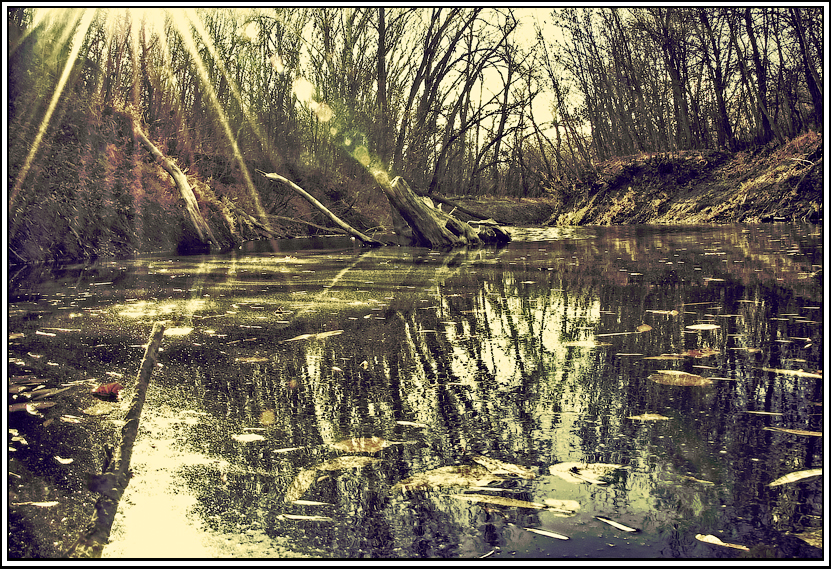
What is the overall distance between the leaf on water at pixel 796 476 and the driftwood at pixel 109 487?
199 cm

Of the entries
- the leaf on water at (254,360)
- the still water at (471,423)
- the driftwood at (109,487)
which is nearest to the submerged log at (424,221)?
the still water at (471,423)

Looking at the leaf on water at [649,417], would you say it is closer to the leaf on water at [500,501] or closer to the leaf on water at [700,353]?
the leaf on water at [500,501]

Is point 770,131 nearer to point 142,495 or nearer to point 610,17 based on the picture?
point 610,17

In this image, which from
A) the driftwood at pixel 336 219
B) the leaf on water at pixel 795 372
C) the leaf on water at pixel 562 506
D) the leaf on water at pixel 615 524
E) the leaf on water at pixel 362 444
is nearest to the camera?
the leaf on water at pixel 615 524

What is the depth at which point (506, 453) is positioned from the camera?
2709 mm

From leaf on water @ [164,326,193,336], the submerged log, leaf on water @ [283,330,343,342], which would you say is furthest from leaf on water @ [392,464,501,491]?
the submerged log

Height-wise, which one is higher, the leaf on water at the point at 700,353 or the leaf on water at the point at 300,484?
the leaf on water at the point at 700,353

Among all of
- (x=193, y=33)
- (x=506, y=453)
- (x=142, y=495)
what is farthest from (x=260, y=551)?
(x=193, y=33)

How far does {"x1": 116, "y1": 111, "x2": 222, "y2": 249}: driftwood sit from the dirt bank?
1612cm

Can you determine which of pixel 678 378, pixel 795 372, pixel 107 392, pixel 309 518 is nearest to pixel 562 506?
pixel 309 518

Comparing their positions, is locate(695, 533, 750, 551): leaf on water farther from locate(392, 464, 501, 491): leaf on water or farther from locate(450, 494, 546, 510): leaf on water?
locate(392, 464, 501, 491): leaf on water

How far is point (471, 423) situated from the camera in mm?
3092

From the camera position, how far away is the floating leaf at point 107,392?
3639mm

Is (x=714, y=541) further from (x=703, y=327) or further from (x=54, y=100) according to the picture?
(x=54, y=100)
